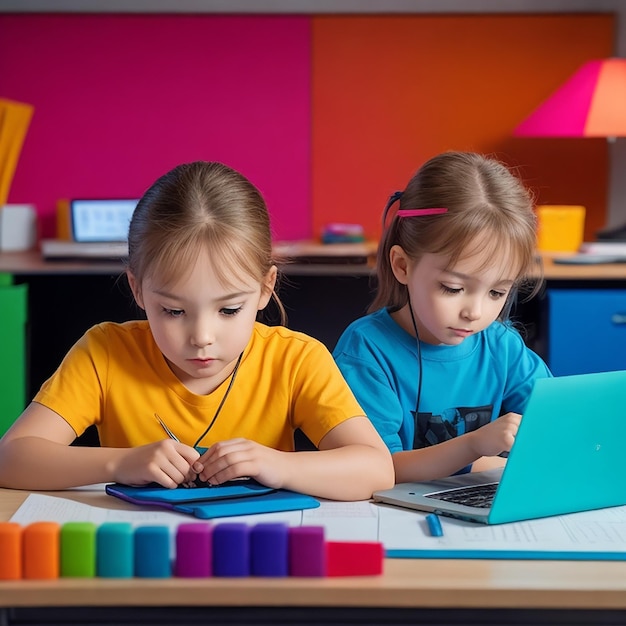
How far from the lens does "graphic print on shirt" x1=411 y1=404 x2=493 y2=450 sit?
1656mm

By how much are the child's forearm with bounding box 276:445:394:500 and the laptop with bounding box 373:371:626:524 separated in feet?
0.09

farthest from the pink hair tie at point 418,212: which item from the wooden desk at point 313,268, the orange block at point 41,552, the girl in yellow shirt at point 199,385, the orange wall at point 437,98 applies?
the orange wall at point 437,98

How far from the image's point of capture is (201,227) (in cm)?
139

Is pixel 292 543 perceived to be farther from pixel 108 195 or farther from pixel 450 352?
pixel 108 195

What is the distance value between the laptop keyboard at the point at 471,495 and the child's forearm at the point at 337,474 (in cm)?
8

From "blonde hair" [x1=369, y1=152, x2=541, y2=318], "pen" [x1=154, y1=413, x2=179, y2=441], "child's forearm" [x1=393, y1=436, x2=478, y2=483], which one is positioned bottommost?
"child's forearm" [x1=393, y1=436, x2=478, y2=483]

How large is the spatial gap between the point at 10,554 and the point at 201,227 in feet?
1.76

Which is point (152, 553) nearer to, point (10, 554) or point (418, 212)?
point (10, 554)

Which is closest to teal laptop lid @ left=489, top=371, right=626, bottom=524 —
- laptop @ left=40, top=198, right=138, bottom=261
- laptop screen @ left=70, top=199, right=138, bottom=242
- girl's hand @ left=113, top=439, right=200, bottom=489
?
girl's hand @ left=113, top=439, right=200, bottom=489

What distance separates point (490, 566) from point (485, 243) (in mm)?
644

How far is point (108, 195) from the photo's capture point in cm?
354

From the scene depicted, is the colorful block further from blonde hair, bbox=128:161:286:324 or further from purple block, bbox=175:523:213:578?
blonde hair, bbox=128:161:286:324

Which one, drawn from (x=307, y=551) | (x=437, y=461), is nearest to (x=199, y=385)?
(x=437, y=461)

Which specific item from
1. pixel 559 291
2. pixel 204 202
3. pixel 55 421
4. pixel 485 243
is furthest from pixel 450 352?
pixel 559 291
